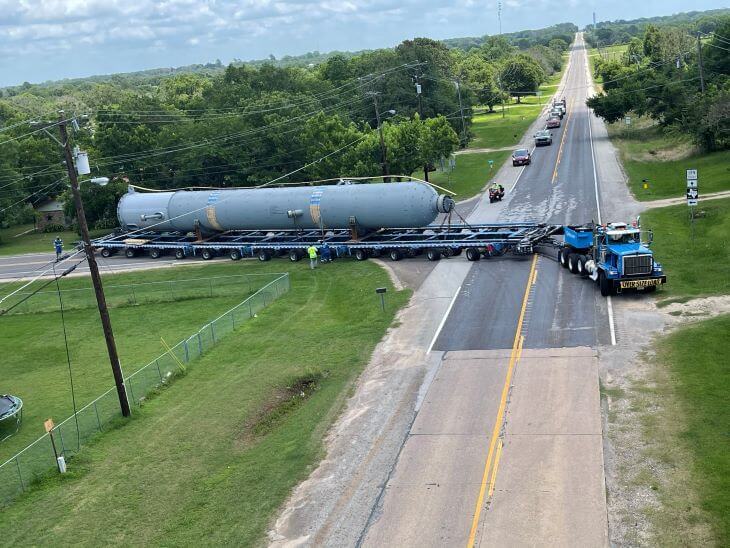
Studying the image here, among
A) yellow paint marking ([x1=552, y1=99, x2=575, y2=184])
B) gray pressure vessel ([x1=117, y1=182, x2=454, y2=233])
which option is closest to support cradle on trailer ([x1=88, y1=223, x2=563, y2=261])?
gray pressure vessel ([x1=117, y1=182, x2=454, y2=233])

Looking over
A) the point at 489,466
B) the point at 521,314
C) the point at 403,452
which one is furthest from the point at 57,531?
the point at 521,314

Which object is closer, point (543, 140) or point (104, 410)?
point (104, 410)

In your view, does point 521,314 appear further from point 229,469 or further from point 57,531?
point 57,531

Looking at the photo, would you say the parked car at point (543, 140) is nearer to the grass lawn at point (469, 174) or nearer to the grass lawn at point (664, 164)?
the grass lawn at point (469, 174)

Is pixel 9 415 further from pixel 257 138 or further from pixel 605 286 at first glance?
pixel 257 138

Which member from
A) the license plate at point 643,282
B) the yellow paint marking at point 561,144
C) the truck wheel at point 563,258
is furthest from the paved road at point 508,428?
the yellow paint marking at point 561,144

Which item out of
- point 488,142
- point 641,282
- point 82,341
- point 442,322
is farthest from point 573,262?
point 488,142

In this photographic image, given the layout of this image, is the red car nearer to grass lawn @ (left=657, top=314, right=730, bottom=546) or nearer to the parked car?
the parked car
